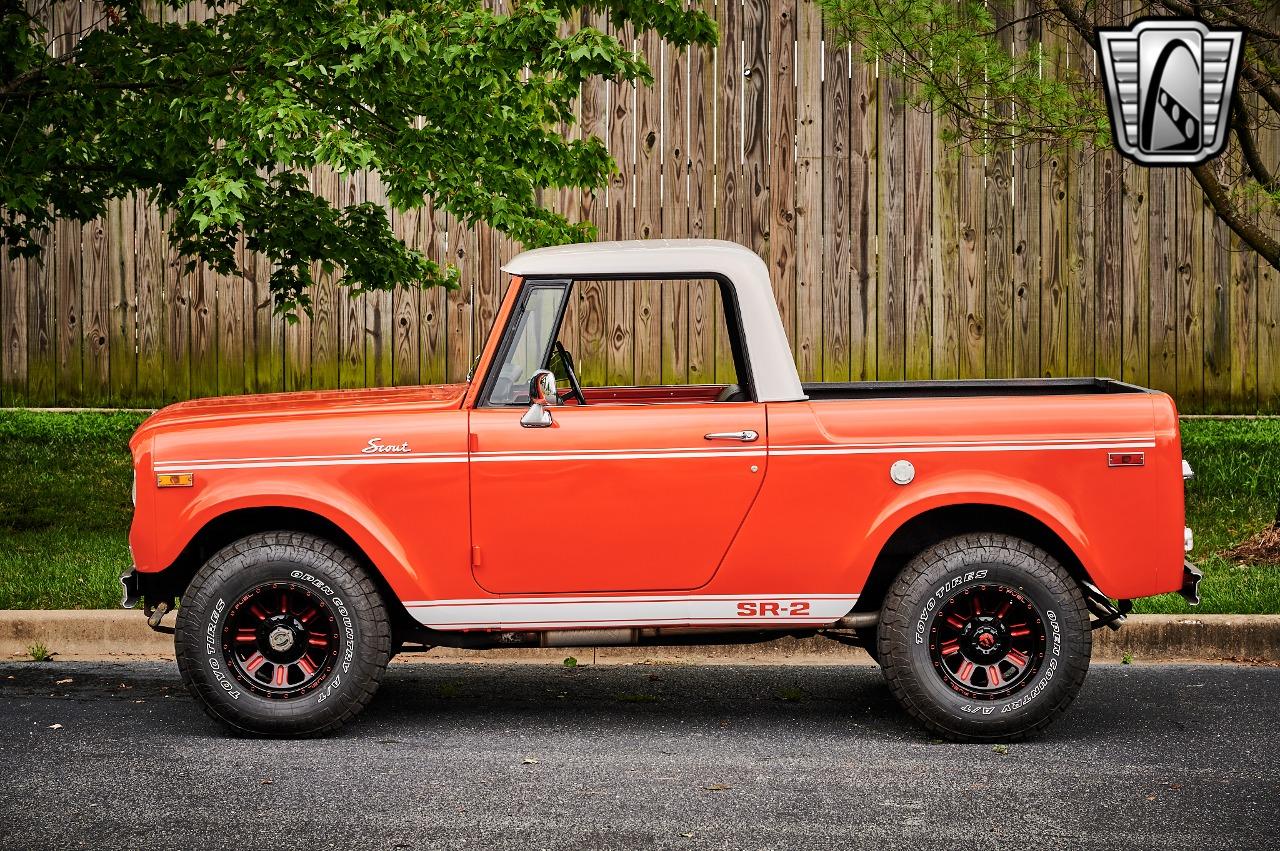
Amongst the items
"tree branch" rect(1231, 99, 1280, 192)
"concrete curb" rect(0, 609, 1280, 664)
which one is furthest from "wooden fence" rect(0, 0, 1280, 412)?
"concrete curb" rect(0, 609, 1280, 664)

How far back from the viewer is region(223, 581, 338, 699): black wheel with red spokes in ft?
18.8

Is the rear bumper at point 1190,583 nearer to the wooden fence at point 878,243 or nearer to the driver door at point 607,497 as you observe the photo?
the driver door at point 607,497

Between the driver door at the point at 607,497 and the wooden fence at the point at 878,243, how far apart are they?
19.7ft

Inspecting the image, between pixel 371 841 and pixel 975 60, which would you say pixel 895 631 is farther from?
pixel 975 60

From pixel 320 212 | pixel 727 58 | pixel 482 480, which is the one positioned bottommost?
pixel 482 480

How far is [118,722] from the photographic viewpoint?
597 cm

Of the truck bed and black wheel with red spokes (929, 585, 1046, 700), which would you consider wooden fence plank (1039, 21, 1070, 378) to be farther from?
black wheel with red spokes (929, 585, 1046, 700)

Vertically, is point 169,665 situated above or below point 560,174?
below

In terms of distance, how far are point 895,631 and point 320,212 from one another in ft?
15.0

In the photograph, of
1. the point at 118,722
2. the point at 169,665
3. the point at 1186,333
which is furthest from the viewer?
the point at 1186,333

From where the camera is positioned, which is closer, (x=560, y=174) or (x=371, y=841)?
(x=371, y=841)

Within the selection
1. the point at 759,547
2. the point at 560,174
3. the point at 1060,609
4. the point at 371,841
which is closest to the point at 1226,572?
the point at 1060,609

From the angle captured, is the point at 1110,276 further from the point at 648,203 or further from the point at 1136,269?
the point at 648,203

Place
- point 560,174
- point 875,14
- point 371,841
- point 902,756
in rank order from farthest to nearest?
point 875,14 → point 560,174 → point 902,756 → point 371,841
